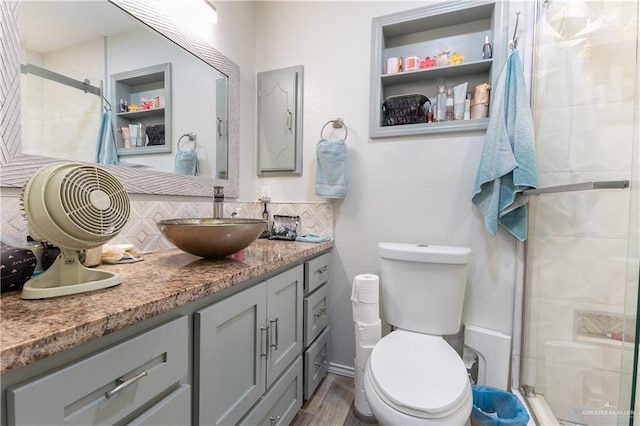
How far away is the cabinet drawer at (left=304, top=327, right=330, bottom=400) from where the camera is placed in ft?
4.53

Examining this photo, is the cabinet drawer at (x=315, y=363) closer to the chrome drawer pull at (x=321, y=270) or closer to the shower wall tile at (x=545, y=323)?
the chrome drawer pull at (x=321, y=270)

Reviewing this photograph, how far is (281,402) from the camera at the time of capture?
1.16 meters

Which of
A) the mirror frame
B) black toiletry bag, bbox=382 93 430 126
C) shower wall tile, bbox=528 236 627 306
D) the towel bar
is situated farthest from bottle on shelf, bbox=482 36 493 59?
the mirror frame

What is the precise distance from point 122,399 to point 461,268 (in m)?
1.33

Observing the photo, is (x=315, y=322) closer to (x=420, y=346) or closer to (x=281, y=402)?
(x=281, y=402)

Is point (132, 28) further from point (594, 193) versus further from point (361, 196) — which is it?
point (594, 193)

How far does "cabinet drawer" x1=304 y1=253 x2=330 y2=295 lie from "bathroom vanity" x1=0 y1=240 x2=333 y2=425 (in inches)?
3.7

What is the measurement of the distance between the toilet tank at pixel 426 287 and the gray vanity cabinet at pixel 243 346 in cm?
53

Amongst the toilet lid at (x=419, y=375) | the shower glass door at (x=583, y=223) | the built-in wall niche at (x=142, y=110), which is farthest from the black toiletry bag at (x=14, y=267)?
the shower glass door at (x=583, y=223)

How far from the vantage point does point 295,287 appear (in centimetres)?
124

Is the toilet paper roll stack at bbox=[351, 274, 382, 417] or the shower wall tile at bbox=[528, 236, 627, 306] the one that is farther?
the toilet paper roll stack at bbox=[351, 274, 382, 417]

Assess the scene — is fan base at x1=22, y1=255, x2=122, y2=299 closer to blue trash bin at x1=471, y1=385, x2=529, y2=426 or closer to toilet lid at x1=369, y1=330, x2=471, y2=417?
toilet lid at x1=369, y1=330, x2=471, y2=417

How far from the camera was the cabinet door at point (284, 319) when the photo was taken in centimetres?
105

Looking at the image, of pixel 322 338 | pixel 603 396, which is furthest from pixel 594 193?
pixel 322 338
